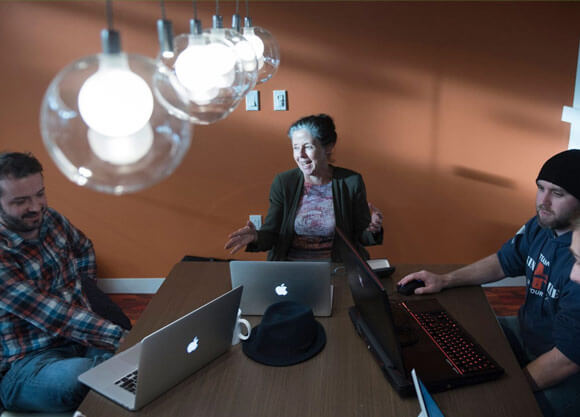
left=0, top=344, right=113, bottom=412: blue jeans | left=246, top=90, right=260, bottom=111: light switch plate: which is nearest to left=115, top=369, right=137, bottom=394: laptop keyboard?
left=0, top=344, right=113, bottom=412: blue jeans

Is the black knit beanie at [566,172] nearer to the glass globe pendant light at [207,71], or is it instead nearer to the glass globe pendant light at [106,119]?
the glass globe pendant light at [207,71]

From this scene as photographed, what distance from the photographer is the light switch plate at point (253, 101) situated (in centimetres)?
290

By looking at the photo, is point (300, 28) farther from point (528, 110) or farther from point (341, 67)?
point (528, 110)

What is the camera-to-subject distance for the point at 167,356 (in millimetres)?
1131

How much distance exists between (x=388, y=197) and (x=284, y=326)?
1.93 metres

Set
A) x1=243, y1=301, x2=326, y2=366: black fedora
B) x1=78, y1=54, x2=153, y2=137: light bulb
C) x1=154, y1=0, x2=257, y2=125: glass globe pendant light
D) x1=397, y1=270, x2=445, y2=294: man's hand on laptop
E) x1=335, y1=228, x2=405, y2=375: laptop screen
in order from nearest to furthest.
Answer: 1. x1=78, y1=54, x2=153, y2=137: light bulb
2. x1=154, y1=0, x2=257, y2=125: glass globe pendant light
3. x1=335, y1=228, x2=405, y2=375: laptop screen
4. x1=243, y1=301, x2=326, y2=366: black fedora
5. x1=397, y1=270, x2=445, y2=294: man's hand on laptop

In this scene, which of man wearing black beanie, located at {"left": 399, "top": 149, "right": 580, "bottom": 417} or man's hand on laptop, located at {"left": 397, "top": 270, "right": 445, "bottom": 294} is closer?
man wearing black beanie, located at {"left": 399, "top": 149, "right": 580, "bottom": 417}

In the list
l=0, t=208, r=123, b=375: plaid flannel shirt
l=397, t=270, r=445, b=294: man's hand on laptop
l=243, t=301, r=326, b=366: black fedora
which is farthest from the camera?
l=397, t=270, r=445, b=294: man's hand on laptop

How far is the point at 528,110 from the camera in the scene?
9.59ft

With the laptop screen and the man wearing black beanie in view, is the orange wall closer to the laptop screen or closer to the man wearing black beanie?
the man wearing black beanie

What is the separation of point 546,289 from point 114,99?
5.11 ft

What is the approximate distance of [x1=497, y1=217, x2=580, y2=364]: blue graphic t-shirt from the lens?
4.44ft

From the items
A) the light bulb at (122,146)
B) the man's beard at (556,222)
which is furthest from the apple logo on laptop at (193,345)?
the man's beard at (556,222)

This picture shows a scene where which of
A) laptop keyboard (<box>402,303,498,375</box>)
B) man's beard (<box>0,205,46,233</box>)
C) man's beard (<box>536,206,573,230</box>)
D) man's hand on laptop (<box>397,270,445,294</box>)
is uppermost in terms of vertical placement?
man's beard (<box>0,205,46,233</box>)
